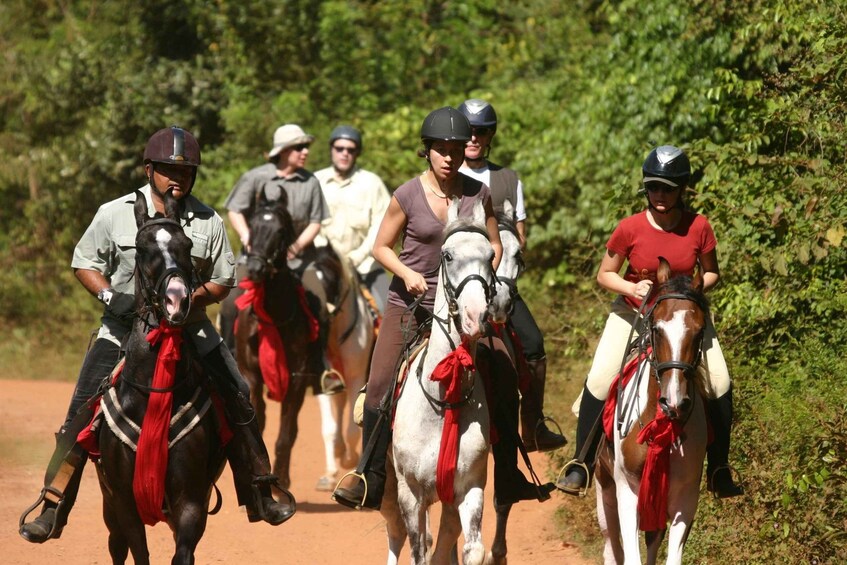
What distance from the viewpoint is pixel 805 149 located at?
34.8ft

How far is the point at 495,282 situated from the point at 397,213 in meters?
1.00

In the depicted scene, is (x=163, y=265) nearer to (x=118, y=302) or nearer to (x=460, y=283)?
(x=118, y=302)

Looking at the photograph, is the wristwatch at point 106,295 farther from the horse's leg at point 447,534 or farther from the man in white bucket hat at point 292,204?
the man in white bucket hat at point 292,204

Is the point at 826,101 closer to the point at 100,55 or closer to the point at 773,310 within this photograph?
the point at 773,310

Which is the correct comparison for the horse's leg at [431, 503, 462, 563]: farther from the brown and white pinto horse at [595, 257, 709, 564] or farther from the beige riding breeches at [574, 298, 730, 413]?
the beige riding breeches at [574, 298, 730, 413]

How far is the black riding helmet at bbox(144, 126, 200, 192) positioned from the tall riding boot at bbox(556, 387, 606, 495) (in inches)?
115

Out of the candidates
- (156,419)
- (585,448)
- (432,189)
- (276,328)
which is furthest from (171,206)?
(276,328)

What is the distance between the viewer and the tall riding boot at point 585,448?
27.2ft

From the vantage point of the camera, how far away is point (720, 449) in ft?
25.8

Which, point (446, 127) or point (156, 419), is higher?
point (446, 127)

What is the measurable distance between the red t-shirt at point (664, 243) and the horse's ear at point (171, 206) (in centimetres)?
274

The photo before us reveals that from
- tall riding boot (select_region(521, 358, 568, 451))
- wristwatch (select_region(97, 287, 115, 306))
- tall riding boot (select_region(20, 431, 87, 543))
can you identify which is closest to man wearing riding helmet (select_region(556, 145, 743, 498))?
tall riding boot (select_region(521, 358, 568, 451))

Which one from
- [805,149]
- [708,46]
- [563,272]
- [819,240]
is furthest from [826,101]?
[563,272]

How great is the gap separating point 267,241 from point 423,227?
436 cm
